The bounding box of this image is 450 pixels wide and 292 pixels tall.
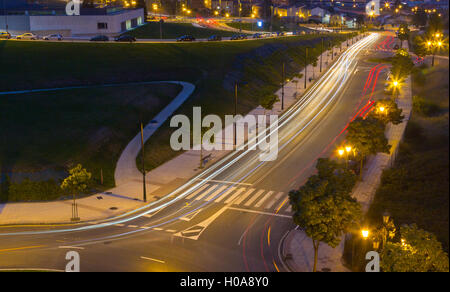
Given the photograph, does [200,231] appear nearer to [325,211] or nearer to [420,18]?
[325,211]

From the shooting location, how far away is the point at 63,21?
112 meters

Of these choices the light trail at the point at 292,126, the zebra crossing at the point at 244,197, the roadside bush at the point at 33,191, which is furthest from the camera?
the roadside bush at the point at 33,191

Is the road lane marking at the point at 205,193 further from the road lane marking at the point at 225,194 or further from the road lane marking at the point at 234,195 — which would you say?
the road lane marking at the point at 234,195

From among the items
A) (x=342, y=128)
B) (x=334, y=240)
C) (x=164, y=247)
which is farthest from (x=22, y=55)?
(x=334, y=240)

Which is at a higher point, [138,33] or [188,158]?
[138,33]

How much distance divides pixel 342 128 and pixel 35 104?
1527 inches

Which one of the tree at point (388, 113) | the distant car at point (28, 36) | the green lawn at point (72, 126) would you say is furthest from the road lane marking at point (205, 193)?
the distant car at point (28, 36)

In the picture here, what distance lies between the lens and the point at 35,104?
188ft

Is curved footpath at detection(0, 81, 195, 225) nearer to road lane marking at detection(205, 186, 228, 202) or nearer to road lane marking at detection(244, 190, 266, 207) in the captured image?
road lane marking at detection(205, 186, 228, 202)

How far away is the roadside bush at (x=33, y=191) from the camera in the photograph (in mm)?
42500

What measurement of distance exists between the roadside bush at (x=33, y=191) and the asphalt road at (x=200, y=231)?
607cm

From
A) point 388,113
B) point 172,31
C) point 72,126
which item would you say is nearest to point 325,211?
point 388,113

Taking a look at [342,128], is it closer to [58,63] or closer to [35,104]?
[35,104]

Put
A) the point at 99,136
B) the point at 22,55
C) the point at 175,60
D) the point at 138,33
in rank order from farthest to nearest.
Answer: the point at 138,33 < the point at 175,60 < the point at 22,55 < the point at 99,136
